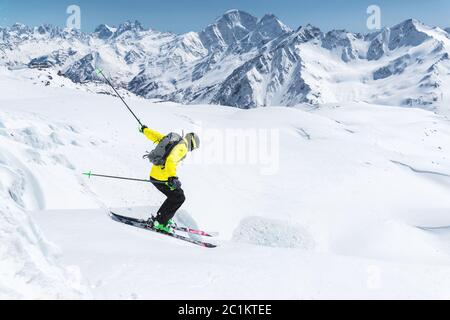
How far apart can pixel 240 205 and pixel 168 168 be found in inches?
461

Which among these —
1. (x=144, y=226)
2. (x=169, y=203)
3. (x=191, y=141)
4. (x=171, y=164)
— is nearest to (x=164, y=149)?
(x=171, y=164)

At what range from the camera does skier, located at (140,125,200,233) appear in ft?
37.3

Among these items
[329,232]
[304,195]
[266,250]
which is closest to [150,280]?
[266,250]

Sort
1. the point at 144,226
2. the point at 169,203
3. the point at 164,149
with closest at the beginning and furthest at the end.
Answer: the point at 164,149
the point at 169,203
the point at 144,226

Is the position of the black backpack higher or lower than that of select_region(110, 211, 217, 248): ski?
higher

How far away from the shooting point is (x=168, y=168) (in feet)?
37.2

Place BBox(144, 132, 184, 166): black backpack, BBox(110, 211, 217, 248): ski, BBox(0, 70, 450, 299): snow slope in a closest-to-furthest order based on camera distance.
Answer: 1. BBox(0, 70, 450, 299): snow slope
2. BBox(144, 132, 184, 166): black backpack
3. BBox(110, 211, 217, 248): ski

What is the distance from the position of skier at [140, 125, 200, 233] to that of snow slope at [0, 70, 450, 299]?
890 mm

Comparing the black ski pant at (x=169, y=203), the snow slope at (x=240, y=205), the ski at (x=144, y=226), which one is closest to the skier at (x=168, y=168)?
the black ski pant at (x=169, y=203)

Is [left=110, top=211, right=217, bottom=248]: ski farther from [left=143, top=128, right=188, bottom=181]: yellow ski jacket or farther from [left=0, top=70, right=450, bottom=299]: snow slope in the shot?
[left=143, top=128, right=188, bottom=181]: yellow ski jacket

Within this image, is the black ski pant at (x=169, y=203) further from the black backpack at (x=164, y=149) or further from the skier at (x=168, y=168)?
the black backpack at (x=164, y=149)

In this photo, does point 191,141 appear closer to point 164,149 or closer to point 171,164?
point 164,149

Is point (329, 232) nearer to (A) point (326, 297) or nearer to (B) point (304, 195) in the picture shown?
(B) point (304, 195)

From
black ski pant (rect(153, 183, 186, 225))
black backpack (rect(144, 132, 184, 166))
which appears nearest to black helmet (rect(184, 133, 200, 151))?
black backpack (rect(144, 132, 184, 166))
